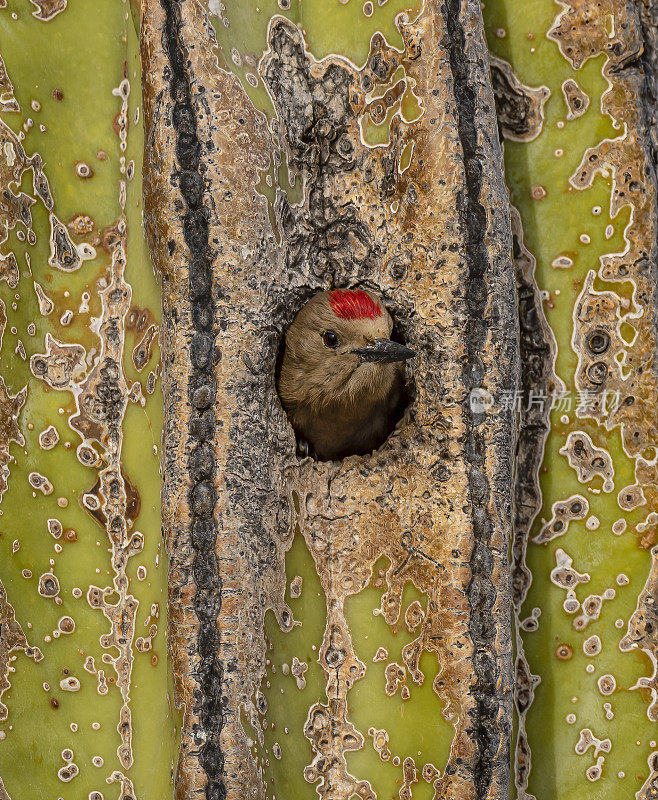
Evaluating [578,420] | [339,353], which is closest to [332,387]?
[339,353]

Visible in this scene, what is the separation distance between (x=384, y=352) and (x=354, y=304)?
0.18 meters

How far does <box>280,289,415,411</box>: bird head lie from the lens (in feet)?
6.57

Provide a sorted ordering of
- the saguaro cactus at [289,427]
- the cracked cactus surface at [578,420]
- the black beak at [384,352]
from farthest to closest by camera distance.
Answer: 1. the cracked cactus surface at [578,420]
2. the black beak at [384,352]
3. the saguaro cactus at [289,427]

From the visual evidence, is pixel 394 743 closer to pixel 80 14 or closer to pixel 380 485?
pixel 380 485

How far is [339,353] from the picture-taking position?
7.27 ft

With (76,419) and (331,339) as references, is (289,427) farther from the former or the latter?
(76,419)

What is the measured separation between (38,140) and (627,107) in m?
1.57

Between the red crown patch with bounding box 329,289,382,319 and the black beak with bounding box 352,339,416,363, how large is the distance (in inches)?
3.2

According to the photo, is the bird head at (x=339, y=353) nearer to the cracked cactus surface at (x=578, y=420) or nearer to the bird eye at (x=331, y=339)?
the bird eye at (x=331, y=339)

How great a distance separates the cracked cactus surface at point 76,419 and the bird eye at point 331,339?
1.69ft

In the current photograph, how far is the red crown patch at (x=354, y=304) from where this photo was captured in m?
1.99

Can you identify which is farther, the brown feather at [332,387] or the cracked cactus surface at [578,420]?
the brown feather at [332,387]

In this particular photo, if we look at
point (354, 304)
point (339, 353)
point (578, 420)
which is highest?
point (354, 304)

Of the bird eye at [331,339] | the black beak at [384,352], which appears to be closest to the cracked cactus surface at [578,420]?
the black beak at [384,352]
